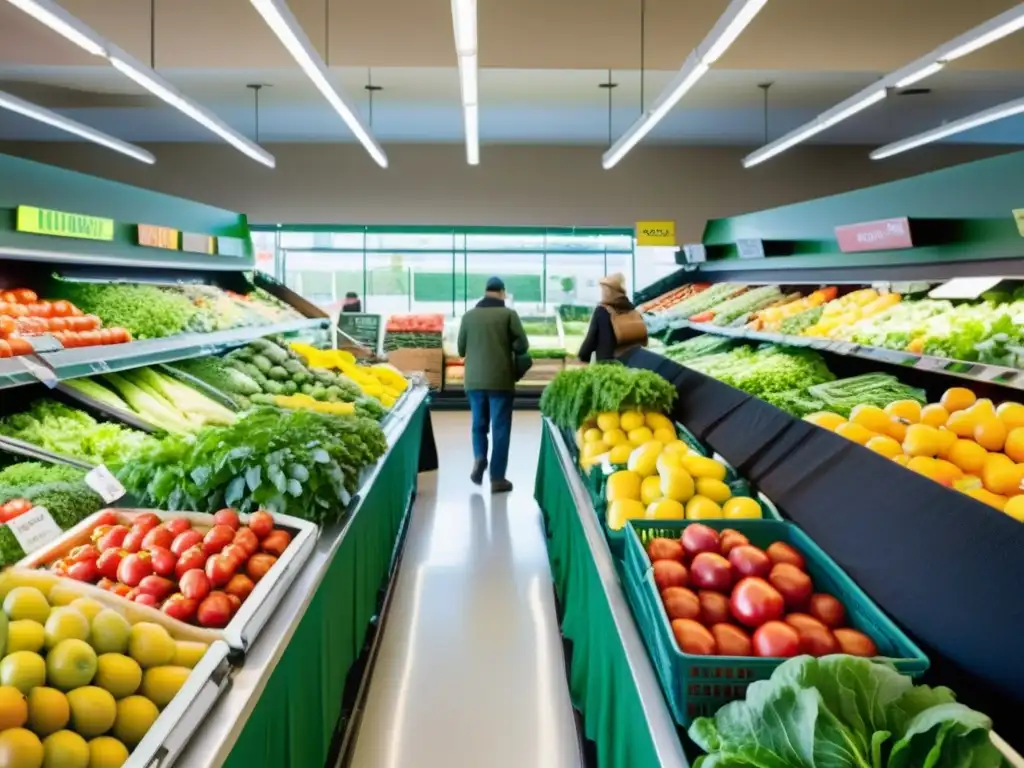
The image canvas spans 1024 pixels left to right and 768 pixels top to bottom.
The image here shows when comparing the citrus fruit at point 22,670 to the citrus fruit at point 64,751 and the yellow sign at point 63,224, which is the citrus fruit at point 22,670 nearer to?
the citrus fruit at point 64,751

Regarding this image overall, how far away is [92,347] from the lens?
425cm

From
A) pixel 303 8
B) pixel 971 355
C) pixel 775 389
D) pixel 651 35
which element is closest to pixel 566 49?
pixel 651 35

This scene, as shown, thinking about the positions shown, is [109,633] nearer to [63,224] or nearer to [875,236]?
[63,224]

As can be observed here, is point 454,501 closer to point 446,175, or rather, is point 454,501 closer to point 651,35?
point 651,35

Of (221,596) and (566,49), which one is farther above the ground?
(566,49)

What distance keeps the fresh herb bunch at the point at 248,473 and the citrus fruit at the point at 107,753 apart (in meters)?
1.41

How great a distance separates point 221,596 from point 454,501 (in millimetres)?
4821

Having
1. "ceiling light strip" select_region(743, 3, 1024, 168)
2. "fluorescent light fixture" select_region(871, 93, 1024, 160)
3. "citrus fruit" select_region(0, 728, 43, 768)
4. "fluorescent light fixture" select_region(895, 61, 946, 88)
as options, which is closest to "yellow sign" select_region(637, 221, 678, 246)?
"fluorescent light fixture" select_region(871, 93, 1024, 160)

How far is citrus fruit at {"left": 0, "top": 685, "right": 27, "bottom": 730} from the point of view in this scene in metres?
1.52

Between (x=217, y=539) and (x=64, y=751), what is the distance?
1.10 m

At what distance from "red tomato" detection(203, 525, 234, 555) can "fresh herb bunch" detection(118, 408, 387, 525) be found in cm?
32

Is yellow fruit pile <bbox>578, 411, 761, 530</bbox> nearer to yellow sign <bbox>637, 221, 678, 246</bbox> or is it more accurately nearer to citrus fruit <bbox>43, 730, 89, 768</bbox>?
citrus fruit <bbox>43, 730, 89, 768</bbox>

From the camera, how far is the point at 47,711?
1.59m

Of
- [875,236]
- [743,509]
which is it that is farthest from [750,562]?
[875,236]
